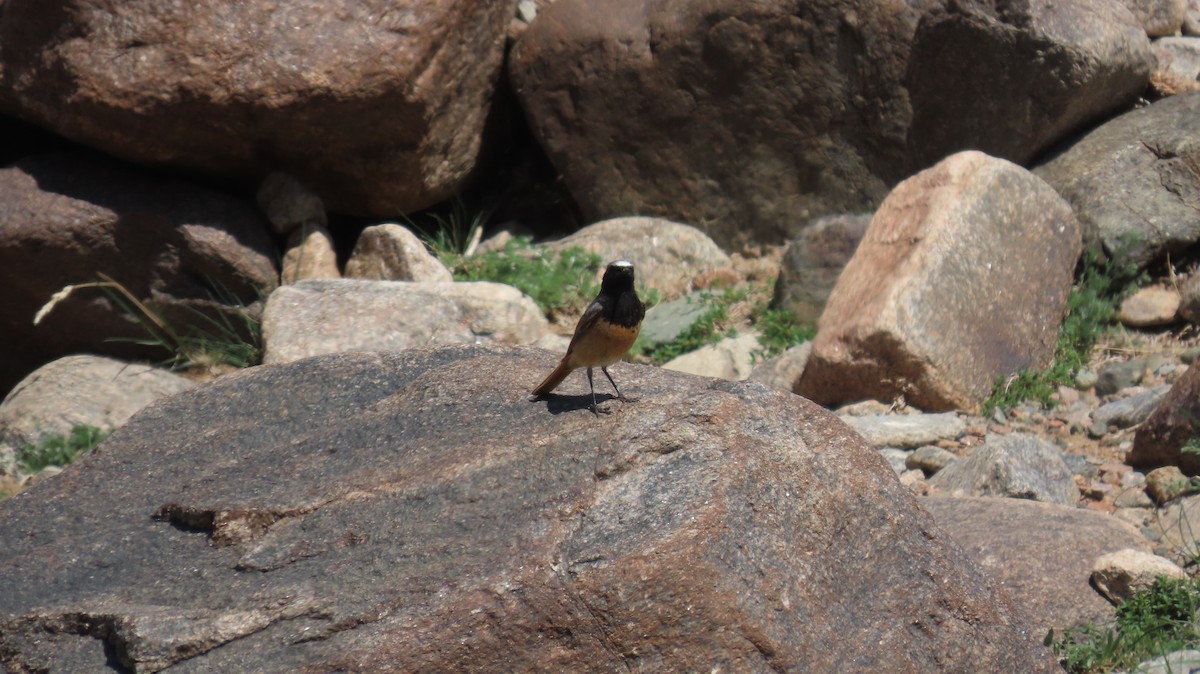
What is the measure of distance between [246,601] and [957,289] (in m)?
4.84

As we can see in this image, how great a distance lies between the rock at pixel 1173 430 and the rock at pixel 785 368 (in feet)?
6.42

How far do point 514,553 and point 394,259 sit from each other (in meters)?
5.72

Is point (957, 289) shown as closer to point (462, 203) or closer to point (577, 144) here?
point (577, 144)

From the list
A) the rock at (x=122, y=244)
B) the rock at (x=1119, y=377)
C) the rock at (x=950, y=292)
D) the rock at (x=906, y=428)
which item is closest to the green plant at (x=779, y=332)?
the rock at (x=950, y=292)

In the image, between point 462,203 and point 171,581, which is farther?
point 462,203

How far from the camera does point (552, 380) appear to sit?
4328mm

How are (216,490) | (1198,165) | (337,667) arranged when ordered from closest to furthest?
1. (337,667)
2. (216,490)
3. (1198,165)

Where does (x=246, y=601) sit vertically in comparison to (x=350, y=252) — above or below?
above

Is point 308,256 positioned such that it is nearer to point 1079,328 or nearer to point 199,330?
point 199,330

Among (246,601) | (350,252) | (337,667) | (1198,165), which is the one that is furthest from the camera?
(350,252)

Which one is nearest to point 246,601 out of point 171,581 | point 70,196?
point 171,581

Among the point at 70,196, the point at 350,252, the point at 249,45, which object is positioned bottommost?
→ the point at 350,252

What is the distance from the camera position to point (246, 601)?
3568mm

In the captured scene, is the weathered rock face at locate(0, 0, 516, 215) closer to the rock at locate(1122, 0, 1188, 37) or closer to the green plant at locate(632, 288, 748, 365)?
the green plant at locate(632, 288, 748, 365)
